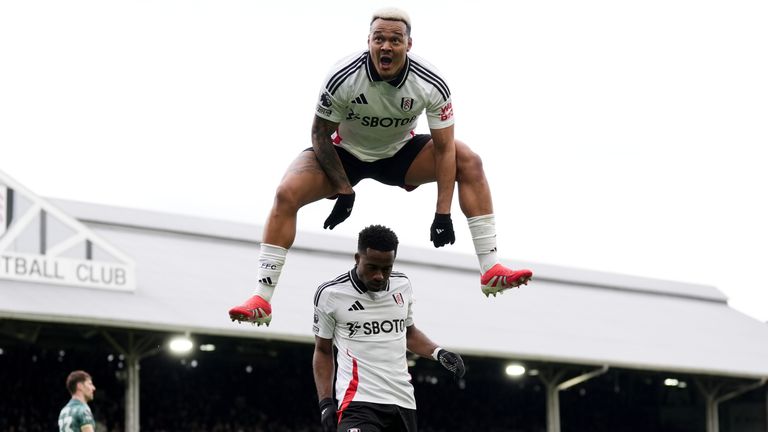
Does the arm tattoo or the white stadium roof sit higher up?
the white stadium roof

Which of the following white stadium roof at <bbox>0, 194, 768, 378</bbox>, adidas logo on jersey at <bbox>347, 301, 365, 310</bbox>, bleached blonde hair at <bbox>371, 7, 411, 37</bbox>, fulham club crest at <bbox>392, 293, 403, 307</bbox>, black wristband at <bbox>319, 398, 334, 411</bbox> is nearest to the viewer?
bleached blonde hair at <bbox>371, 7, 411, 37</bbox>

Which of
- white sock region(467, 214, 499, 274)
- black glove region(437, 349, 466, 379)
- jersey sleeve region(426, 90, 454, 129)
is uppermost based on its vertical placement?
jersey sleeve region(426, 90, 454, 129)

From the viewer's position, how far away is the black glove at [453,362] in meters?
7.19

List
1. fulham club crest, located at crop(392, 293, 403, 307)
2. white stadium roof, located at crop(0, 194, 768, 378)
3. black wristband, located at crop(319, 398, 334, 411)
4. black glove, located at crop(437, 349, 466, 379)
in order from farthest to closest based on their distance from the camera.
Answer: white stadium roof, located at crop(0, 194, 768, 378)
fulham club crest, located at crop(392, 293, 403, 307)
black wristband, located at crop(319, 398, 334, 411)
black glove, located at crop(437, 349, 466, 379)

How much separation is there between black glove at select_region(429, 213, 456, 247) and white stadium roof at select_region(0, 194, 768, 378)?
11.8 m

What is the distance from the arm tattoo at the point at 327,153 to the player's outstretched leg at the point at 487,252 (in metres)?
0.76

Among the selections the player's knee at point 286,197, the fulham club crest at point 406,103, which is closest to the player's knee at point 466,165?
the fulham club crest at point 406,103

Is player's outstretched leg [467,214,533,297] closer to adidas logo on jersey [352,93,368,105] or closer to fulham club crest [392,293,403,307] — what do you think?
fulham club crest [392,293,403,307]

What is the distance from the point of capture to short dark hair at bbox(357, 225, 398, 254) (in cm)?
722

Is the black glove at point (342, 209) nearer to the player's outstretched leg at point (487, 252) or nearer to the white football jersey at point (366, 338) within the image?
the player's outstretched leg at point (487, 252)

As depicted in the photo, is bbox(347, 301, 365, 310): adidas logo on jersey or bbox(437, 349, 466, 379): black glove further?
bbox(347, 301, 365, 310): adidas logo on jersey

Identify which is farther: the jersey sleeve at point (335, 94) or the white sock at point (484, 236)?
the white sock at point (484, 236)

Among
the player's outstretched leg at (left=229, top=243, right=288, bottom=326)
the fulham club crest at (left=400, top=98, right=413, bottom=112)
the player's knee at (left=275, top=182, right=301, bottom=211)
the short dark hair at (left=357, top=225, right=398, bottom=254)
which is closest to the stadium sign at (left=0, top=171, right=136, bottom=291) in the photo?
the short dark hair at (left=357, top=225, right=398, bottom=254)

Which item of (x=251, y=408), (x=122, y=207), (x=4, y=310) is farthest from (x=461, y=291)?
(x=4, y=310)
